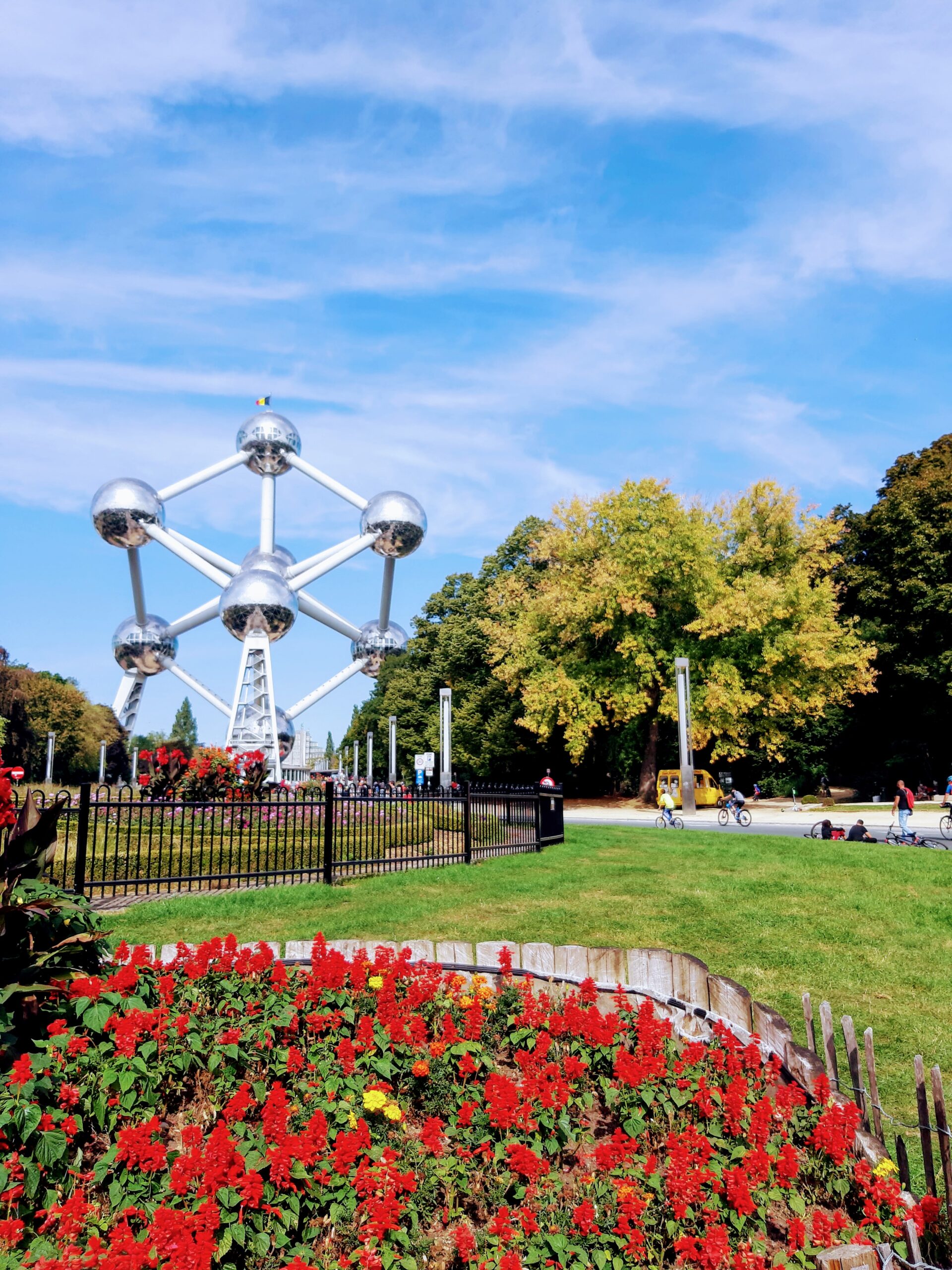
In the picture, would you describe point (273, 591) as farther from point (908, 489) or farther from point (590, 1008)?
point (908, 489)

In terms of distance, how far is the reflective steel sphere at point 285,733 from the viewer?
3282 cm

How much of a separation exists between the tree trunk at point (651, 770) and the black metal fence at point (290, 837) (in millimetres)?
19935

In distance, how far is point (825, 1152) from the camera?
3.90 meters

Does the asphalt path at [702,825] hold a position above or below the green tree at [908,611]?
below

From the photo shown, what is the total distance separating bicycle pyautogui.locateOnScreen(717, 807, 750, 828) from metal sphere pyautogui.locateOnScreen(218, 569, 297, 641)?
1508 centimetres

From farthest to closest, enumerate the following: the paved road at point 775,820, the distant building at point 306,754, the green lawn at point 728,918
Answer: the distant building at point 306,754 → the paved road at point 775,820 → the green lawn at point 728,918

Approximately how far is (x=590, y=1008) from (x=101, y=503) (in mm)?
32808

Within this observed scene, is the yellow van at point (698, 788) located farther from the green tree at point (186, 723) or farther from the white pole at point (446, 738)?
the green tree at point (186, 723)

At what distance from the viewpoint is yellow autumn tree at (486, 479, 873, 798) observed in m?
33.0

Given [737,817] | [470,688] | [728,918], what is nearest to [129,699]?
[470,688]

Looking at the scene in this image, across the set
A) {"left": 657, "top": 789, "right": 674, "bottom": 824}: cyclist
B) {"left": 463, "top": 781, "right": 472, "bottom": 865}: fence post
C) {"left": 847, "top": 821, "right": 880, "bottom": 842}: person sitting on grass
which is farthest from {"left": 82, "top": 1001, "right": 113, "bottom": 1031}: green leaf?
{"left": 657, "top": 789, "right": 674, "bottom": 824}: cyclist

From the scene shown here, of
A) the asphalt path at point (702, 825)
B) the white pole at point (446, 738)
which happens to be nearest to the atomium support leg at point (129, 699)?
the white pole at point (446, 738)

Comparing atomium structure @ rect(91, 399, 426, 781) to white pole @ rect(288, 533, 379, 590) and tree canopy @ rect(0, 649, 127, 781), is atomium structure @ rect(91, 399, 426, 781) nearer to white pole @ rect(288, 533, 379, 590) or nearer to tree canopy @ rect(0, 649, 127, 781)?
white pole @ rect(288, 533, 379, 590)

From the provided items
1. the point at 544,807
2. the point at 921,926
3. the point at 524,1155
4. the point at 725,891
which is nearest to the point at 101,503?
the point at 544,807
